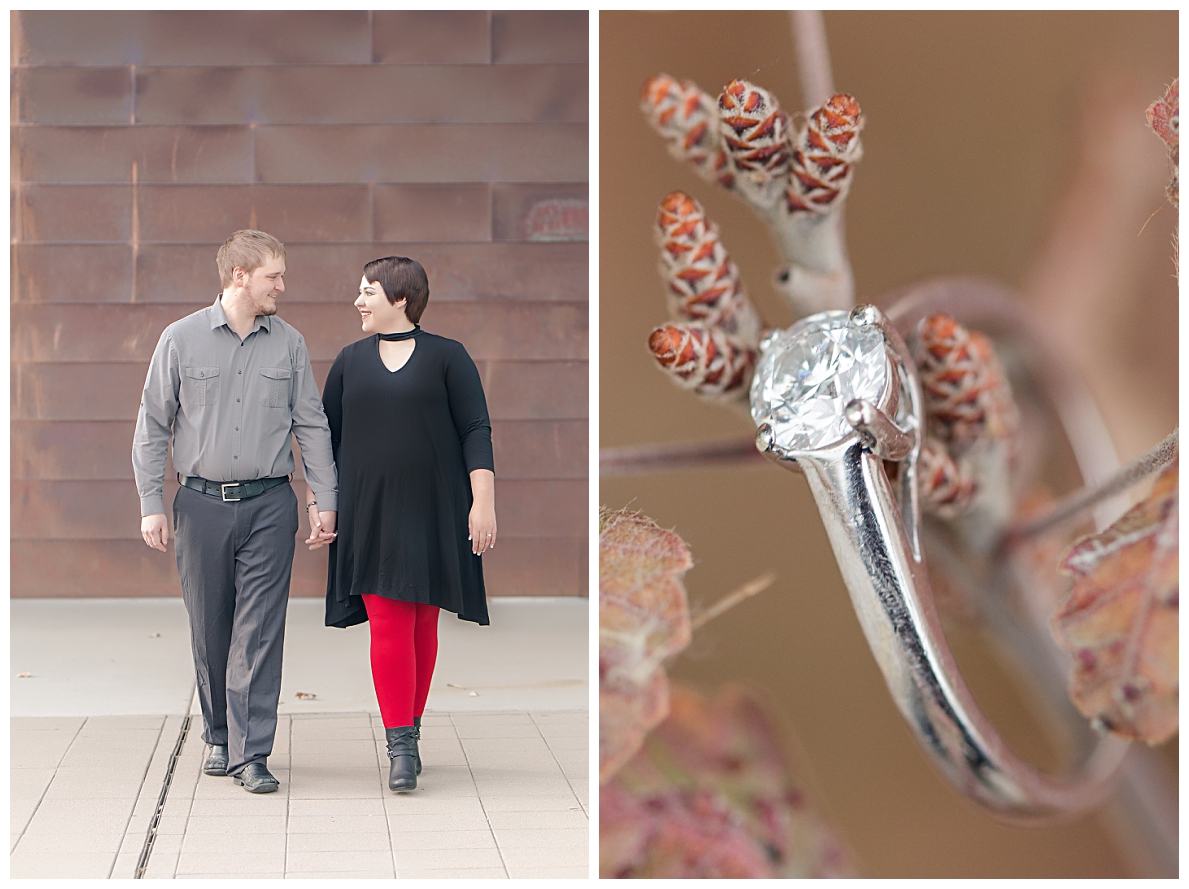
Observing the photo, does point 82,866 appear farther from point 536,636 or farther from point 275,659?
point 536,636

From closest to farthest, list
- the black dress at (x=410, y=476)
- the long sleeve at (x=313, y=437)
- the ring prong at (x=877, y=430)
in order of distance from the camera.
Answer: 1. the ring prong at (x=877, y=430)
2. the black dress at (x=410, y=476)
3. the long sleeve at (x=313, y=437)

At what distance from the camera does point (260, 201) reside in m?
4.61

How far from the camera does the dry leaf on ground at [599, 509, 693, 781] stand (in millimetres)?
1383

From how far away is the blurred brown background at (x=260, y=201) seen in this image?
180 inches

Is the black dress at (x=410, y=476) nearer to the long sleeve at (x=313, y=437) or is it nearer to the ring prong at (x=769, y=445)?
the long sleeve at (x=313, y=437)

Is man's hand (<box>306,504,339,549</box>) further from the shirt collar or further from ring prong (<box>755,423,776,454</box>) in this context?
ring prong (<box>755,423,776,454</box>)

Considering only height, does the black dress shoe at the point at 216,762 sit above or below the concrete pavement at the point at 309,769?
above

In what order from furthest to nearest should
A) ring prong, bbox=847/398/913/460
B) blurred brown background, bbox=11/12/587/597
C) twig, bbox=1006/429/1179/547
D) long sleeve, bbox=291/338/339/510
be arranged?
blurred brown background, bbox=11/12/587/597, long sleeve, bbox=291/338/339/510, twig, bbox=1006/429/1179/547, ring prong, bbox=847/398/913/460

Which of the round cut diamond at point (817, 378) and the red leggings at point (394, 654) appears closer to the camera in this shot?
the round cut diamond at point (817, 378)

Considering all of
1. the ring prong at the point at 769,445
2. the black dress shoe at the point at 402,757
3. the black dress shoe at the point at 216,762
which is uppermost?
the ring prong at the point at 769,445

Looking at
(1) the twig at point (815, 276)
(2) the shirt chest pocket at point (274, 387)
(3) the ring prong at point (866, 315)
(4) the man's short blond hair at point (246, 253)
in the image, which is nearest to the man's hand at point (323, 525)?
(2) the shirt chest pocket at point (274, 387)

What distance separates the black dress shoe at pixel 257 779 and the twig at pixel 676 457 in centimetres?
132

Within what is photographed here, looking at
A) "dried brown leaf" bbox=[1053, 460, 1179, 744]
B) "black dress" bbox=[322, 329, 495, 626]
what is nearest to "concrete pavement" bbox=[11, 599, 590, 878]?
"black dress" bbox=[322, 329, 495, 626]

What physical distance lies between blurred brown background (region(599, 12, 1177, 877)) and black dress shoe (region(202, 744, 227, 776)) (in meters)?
1.49
